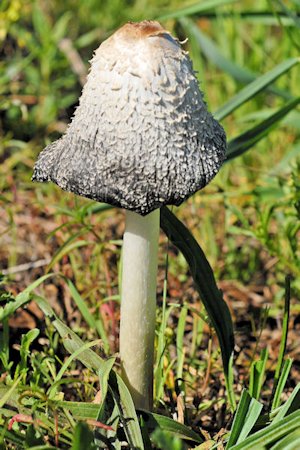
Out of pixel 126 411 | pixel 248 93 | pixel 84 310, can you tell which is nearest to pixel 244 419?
pixel 126 411

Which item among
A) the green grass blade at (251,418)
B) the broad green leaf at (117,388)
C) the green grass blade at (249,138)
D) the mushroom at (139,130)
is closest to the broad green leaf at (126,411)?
the broad green leaf at (117,388)

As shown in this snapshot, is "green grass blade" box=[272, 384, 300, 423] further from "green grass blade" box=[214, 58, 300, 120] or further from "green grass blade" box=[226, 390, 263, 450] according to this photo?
"green grass blade" box=[214, 58, 300, 120]

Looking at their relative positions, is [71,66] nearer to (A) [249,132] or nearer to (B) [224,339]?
(A) [249,132]

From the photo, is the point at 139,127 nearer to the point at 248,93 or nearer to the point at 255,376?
the point at 255,376

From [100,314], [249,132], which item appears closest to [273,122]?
[249,132]

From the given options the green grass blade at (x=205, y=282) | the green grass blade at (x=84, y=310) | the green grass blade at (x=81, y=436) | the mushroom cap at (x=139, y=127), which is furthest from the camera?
the green grass blade at (x=84, y=310)

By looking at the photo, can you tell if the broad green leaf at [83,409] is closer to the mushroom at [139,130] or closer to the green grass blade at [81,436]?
the green grass blade at [81,436]
